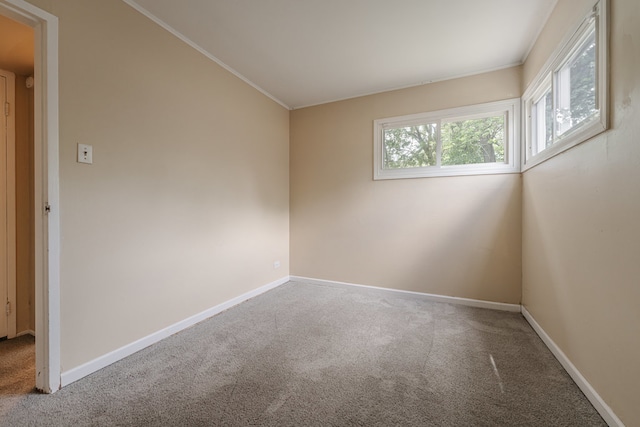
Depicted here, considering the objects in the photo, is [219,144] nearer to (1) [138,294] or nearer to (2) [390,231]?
(1) [138,294]

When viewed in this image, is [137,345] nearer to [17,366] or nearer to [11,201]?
[17,366]

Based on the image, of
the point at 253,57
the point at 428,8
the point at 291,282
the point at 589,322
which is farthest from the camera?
the point at 291,282

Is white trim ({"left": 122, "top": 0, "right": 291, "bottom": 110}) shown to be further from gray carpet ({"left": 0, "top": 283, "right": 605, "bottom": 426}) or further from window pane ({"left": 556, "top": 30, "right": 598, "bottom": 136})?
window pane ({"left": 556, "top": 30, "right": 598, "bottom": 136})

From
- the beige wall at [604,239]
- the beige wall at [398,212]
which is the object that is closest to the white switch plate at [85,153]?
the beige wall at [398,212]

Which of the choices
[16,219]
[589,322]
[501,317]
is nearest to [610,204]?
[589,322]

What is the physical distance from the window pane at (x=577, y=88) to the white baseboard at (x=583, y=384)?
4.96ft

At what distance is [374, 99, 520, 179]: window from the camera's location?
8.97ft

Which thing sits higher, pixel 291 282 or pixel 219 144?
pixel 219 144

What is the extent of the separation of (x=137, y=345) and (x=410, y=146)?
10.9 feet

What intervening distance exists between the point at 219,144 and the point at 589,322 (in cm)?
307

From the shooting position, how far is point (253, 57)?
254 cm

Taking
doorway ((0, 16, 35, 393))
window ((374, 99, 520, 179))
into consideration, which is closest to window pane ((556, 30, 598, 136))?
window ((374, 99, 520, 179))

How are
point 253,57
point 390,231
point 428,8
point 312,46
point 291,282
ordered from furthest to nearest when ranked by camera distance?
point 291,282, point 390,231, point 253,57, point 312,46, point 428,8

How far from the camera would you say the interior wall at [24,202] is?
2100mm
